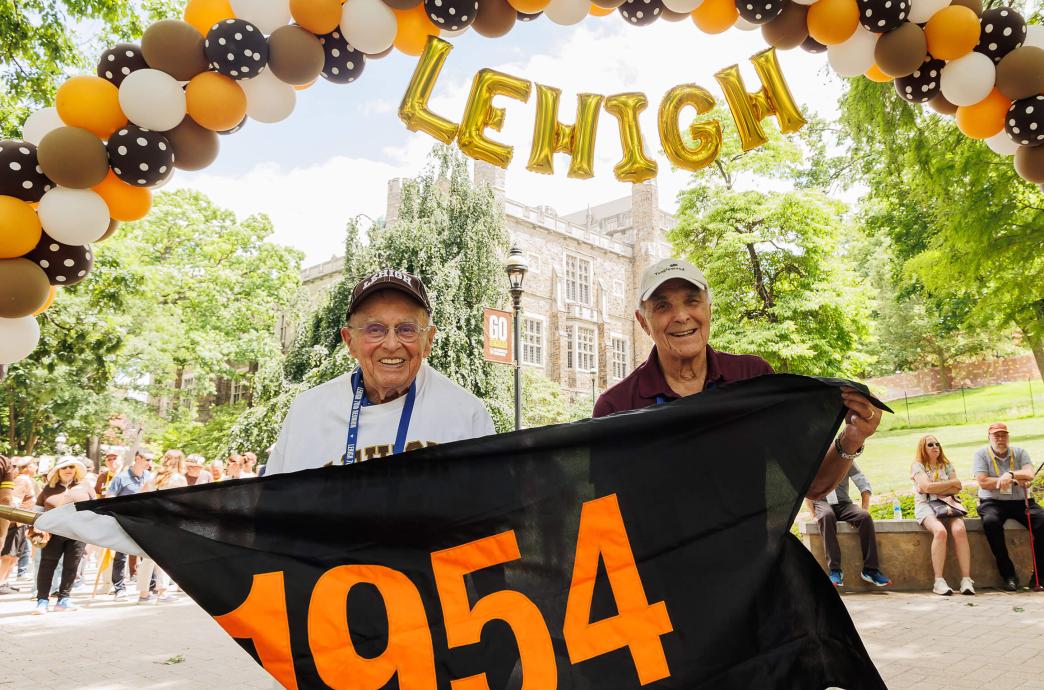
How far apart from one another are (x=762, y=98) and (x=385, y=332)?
127 inches

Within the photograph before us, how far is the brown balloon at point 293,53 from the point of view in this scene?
11.7ft

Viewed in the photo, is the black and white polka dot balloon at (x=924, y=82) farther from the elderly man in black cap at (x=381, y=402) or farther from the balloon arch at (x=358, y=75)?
the elderly man in black cap at (x=381, y=402)

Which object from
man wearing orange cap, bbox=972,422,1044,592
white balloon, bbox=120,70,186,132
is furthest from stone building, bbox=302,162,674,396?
white balloon, bbox=120,70,186,132

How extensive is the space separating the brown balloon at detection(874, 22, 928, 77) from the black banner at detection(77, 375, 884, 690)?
273cm

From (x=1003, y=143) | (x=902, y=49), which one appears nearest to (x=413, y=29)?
(x=902, y=49)

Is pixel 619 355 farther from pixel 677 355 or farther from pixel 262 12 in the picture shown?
pixel 677 355

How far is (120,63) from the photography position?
3.48 m

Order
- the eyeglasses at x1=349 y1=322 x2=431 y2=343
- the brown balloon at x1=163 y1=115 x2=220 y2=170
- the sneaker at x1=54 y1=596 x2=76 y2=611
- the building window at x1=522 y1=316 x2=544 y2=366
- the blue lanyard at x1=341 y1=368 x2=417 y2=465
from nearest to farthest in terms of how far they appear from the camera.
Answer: the blue lanyard at x1=341 y1=368 x2=417 y2=465 < the eyeglasses at x1=349 y1=322 x2=431 y2=343 < the brown balloon at x1=163 y1=115 x2=220 y2=170 < the sneaker at x1=54 y1=596 x2=76 y2=611 < the building window at x1=522 y1=316 x2=544 y2=366

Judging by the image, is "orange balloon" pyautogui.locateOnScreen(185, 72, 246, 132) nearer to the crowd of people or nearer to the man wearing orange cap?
the crowd of people

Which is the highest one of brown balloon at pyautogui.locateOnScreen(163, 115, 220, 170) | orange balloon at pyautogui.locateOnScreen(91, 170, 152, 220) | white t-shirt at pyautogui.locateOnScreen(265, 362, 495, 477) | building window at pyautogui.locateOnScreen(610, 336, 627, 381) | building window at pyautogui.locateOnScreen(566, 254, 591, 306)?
building window at pyautogui.locateOnScreen(566, 254, 591, 306)

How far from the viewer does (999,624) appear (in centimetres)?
633

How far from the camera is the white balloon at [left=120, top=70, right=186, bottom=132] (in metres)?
3.38

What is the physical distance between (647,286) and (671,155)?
1833mm

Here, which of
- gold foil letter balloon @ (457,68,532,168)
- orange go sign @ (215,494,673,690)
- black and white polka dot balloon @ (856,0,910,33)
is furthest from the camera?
gold foil letter balloon @ (457,68,532,168)
